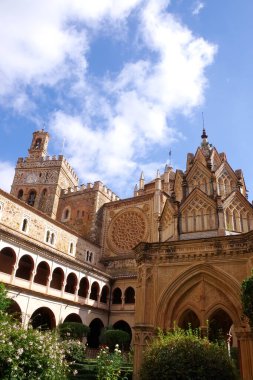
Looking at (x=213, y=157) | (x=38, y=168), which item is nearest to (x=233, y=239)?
(x=213, y=157)

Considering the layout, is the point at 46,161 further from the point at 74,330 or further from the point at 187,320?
the point at 187,320

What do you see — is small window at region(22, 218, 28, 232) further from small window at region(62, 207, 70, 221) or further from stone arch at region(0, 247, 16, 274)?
small window at region(62, 207, 70, 221)

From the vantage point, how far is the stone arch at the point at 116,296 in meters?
31.3

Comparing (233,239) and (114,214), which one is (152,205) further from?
(233,239)

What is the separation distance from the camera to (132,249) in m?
12.4

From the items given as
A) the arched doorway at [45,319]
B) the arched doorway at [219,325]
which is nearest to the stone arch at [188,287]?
the arched doorway at [219,325]

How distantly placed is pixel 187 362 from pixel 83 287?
23.4m

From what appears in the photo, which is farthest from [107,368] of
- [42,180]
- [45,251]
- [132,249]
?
[42,180]

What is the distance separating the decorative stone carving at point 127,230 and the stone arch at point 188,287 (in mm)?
21885

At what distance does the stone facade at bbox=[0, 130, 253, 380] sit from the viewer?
34.7ft

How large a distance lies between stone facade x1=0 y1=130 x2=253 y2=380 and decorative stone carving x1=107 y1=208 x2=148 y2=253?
11cm

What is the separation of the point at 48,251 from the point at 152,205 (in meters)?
12.8

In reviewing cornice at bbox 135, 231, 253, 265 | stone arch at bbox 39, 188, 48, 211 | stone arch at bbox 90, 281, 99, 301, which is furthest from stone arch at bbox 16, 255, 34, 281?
cornice at bbox 135, 231, 253, 265

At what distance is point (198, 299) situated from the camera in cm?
1072
